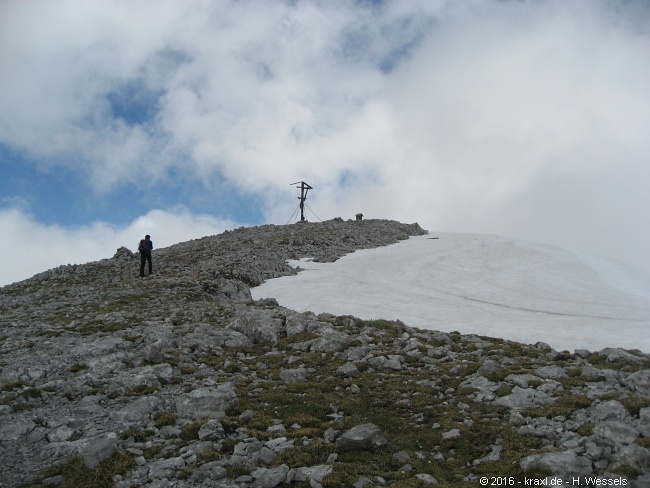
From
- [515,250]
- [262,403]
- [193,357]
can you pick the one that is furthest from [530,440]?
[515,250]

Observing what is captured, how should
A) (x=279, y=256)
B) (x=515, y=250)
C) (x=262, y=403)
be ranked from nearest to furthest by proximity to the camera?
(x=262, y=403) < (x=279, y=256) < (x=515, y=250)

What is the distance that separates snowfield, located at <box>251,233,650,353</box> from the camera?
23766 millimetres

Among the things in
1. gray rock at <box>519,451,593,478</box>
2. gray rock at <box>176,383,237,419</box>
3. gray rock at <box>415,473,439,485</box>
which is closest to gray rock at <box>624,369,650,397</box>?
gray rock at <box>519,451,593,478</box>

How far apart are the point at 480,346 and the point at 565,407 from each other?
272 inches

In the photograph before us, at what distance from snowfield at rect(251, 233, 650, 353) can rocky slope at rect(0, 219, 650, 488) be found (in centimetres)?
491

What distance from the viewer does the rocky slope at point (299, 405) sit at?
9602mm

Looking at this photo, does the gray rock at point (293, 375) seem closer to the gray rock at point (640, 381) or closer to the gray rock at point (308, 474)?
the gray rock at point (308, 474)

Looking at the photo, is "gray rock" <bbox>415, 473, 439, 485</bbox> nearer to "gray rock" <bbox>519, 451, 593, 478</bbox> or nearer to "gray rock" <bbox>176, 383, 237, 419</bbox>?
"gray rock" <bbox>519, 451, 593, 478</bbox>

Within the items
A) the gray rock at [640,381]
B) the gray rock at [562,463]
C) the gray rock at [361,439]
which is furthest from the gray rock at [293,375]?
the gray rock at [640,381]

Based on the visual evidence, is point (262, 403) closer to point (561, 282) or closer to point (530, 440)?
point (530, 440)

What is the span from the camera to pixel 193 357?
17219mm

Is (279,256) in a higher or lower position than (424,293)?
higher

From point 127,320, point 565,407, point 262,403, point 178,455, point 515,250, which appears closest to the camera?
point 178,455

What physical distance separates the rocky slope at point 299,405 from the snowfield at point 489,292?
4.91m
